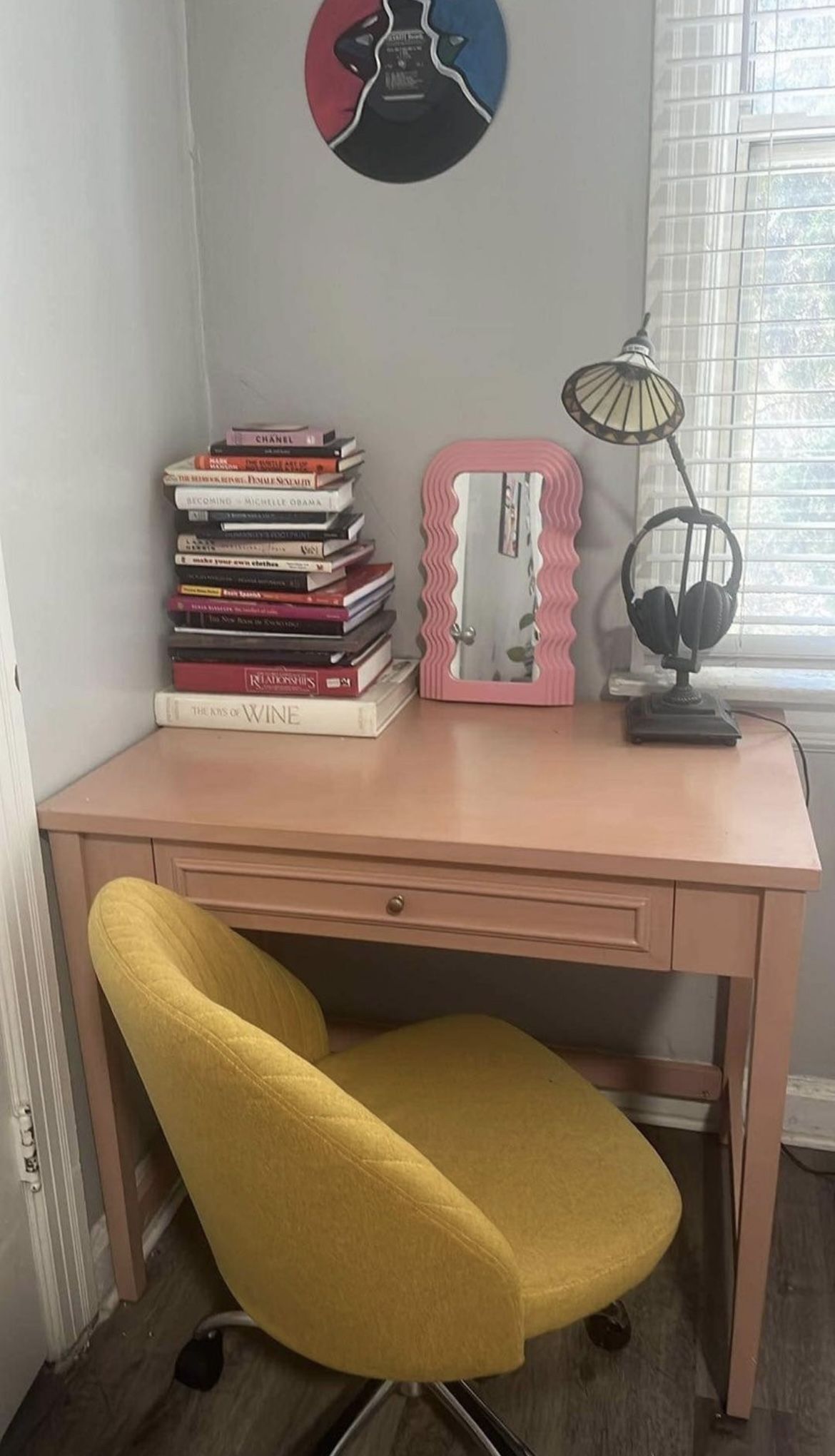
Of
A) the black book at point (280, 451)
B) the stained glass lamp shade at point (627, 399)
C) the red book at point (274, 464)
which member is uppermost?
the stained glass lamp shade at point (627, 399)

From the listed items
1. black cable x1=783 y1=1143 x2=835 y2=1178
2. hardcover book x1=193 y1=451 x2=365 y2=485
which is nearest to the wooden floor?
black cable x1=783 y1=1143 x2=835 y2=1178

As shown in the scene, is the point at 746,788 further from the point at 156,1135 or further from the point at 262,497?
the point at 156,1135

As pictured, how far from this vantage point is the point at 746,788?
4.45 ft

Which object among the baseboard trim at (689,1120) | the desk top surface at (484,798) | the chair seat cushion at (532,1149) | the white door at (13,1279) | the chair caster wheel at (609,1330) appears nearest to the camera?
the chair seat cushion at (532,1149)

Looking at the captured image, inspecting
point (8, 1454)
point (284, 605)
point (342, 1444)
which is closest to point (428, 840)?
point (284, 605)

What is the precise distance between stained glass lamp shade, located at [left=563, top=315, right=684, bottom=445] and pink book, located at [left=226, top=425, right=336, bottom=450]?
15.3 inches

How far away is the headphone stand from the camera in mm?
1508

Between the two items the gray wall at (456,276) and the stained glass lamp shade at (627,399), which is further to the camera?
the gray wall at (456,276)

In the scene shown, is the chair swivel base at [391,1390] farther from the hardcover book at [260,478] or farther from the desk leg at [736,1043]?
the hardcover book at [260,478]

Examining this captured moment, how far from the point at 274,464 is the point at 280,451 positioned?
0.02 m

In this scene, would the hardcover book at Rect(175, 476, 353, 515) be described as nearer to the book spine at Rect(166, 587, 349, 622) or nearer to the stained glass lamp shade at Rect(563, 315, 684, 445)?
the book spine at Rect(166, 587, 349, 622)

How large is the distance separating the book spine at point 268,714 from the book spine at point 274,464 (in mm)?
322

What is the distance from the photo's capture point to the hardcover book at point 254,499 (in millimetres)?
1573

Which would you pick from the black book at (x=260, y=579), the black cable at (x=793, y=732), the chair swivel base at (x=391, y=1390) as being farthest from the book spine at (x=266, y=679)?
the chair swivel base at (x=391, y=1390)
